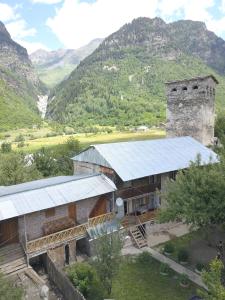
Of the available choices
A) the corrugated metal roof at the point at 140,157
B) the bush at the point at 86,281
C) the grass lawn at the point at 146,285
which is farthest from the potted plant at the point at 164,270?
the corrugated metal roof at the point at 140,157

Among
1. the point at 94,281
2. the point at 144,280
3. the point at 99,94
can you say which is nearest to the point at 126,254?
the point at 144,280

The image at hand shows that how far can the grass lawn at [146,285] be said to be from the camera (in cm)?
1920

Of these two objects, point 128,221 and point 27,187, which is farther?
point 128,221

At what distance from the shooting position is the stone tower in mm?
37875

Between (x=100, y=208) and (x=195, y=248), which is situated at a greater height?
(x=100, y=208)

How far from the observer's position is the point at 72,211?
24.3 meters

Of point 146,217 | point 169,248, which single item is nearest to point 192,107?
point 146,217

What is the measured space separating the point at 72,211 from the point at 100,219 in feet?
7.41

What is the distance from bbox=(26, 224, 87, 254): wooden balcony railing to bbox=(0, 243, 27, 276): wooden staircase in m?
0.73

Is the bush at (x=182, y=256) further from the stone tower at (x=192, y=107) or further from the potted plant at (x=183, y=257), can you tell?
the stone tower at (x=192, y=107)

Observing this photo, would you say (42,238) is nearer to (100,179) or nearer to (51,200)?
(51,200)

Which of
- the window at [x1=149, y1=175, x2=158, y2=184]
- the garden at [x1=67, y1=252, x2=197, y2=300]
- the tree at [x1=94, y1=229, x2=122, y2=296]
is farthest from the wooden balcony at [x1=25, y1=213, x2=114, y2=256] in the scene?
the window at [x1=149, y1=175, x2=158, y2=184]

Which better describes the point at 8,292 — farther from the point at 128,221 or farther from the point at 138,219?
the point at 138,219

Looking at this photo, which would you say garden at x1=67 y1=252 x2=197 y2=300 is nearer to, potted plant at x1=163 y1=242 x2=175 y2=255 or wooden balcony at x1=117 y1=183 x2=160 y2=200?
potted plant at x1=163 y1=242 x2=175 y2=255
